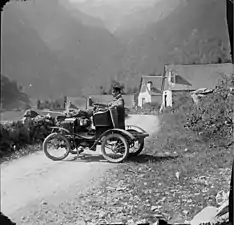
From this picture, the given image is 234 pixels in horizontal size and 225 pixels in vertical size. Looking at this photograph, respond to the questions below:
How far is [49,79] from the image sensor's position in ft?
3.79

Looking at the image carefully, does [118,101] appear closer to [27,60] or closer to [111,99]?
[111,99]

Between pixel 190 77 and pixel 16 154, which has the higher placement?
pixel 190 77

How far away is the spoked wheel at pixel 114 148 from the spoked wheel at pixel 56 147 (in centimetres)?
11

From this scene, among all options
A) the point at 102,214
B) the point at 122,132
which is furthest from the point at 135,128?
the point at 102,214

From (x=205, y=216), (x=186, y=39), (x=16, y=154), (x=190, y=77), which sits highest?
(x=186, y=39)

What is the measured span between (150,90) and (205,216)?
373mm

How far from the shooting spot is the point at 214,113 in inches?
44.9

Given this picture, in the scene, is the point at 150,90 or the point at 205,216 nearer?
the point at 205,216

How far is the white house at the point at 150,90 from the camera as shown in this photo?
44.6 inches

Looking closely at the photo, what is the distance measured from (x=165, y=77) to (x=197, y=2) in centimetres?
24

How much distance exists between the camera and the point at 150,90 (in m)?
1.16

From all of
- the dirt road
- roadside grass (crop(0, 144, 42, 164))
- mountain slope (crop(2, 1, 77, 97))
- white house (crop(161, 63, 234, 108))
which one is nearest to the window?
white house (crop(161, 63, 234, 108))

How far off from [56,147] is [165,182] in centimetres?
31

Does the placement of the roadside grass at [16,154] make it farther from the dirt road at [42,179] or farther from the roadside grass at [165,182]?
the roadside grass at [165,182]
